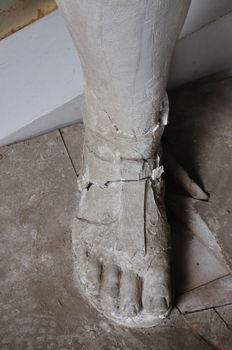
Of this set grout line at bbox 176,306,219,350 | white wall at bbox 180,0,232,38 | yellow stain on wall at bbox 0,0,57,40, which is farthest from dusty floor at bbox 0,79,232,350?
yellow stain on wall at bbox 0,0,57,40

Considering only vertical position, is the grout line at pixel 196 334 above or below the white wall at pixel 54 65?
below

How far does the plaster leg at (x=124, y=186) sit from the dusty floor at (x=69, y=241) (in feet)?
0.17

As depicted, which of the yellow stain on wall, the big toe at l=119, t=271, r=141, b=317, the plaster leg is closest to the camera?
the plaster leg

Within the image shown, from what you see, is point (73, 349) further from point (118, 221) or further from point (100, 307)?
point (118, 221)

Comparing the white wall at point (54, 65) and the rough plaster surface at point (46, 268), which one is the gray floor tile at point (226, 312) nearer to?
the rough plaster surface at point (46, 268)

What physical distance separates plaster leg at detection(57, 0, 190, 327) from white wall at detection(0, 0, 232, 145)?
0.31 metres

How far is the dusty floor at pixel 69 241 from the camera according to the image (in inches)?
43.0

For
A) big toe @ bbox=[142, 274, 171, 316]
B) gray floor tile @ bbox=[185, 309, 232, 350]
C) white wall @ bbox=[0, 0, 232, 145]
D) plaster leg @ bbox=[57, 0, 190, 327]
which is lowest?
gray floor tile @ bbox=[185, 309, 232, 350]

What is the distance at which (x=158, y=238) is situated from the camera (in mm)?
1108

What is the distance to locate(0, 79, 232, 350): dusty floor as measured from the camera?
1.09 meters

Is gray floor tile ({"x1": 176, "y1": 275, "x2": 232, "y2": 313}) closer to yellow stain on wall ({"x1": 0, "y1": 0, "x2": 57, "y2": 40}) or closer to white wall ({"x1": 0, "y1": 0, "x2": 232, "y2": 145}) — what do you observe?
white wall ({"x1": 0, "y1": 0, "x2": 232, "y2": 145})

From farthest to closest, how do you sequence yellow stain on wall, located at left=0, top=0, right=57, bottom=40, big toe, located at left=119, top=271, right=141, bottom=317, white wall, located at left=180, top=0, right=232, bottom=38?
1. white wall, located at left=180, top=0, right=232, bottom=38
2. yellow stain on wall, located at left=0, top=0, right=57, bottom=40
3. big toe, located at left=119, top=271, right=141, bottom=317

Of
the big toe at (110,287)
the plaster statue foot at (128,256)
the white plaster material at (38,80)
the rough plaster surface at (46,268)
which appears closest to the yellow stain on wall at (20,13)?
the white plaster material at (38,80)

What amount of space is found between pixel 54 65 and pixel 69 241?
1.42 ft
